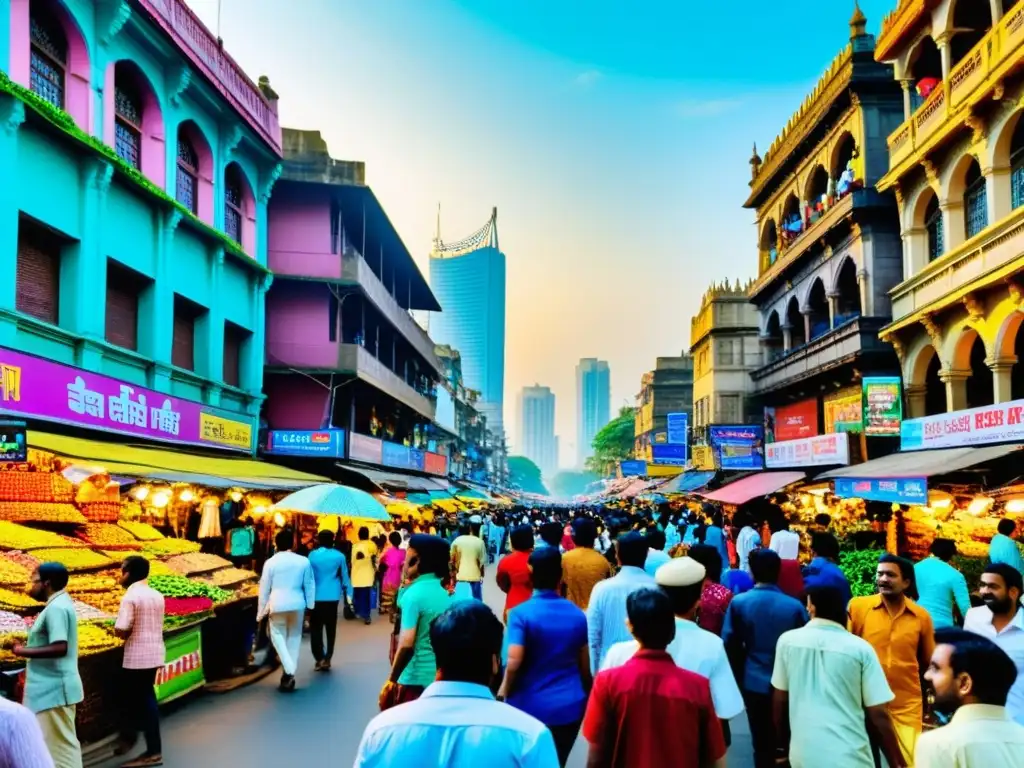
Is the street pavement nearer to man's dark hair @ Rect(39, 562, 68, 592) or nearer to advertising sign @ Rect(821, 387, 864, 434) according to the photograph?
man's dark hair @ Rect(39, 562, 68, 592)

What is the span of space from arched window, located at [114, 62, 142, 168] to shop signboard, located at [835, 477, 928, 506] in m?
14.9

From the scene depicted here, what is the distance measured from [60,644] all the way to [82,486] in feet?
22.3

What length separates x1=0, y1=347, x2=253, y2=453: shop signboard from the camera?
37.9 feet

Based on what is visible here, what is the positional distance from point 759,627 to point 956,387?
14.3 m

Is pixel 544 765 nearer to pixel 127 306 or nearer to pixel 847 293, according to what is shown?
pixel 127 306

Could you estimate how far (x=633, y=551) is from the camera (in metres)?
5.80

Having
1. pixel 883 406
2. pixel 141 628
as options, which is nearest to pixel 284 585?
pixel 141 628

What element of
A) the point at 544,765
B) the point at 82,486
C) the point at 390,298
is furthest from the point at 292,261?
the point at 544,765

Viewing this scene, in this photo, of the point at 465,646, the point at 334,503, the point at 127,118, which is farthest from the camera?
the point at 127,118

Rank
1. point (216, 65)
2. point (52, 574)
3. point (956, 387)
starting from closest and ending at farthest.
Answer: point (52, 574) < point (956, 387) < point (216, 65)

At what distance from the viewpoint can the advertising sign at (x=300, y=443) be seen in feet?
76.6

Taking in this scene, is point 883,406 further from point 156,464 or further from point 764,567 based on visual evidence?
point 156,464

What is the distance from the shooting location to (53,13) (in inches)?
555

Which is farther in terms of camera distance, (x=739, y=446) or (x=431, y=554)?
(x=739, y=446)
